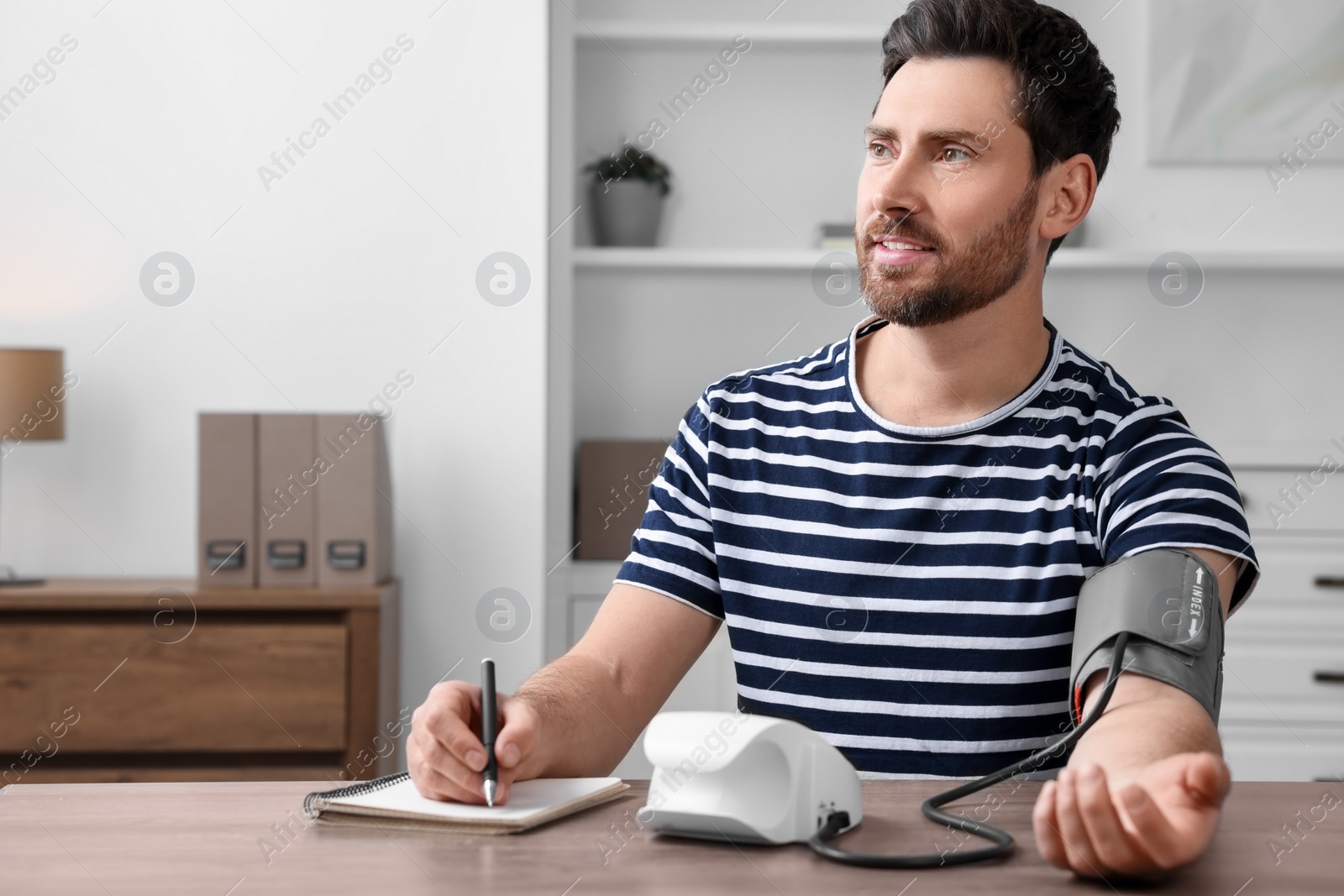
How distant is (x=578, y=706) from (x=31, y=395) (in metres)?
2.05

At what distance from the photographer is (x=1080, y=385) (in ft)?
4.24

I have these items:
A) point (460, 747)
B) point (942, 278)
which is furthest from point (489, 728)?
point (942, 278)

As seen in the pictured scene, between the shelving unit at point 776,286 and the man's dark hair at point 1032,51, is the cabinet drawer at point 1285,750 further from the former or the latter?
the man's dark hair at point 1032,51

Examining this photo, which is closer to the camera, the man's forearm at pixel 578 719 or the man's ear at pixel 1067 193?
the man's forearm at pixel 578 719

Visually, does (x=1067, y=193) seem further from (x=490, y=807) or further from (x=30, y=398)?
(x=30, y=398)

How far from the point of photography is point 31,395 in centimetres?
256

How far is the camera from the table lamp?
253 centimetres

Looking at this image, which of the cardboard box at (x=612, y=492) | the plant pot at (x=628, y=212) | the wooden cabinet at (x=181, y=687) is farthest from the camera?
the plant pot at (x=628, y=212)

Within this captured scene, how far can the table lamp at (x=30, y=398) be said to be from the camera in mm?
2531

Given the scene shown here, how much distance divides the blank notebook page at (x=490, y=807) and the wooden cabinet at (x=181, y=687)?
1.62 m

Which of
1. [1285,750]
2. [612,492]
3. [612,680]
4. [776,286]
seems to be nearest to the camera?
[612,680]

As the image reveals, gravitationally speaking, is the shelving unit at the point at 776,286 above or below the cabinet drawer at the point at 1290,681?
above

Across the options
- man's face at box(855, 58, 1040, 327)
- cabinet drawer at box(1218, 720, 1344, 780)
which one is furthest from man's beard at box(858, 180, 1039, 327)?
cabinet drawer at box(1218, 720, 1344, 780)

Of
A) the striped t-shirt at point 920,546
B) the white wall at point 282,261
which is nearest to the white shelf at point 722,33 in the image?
the white wall at point 282,261
